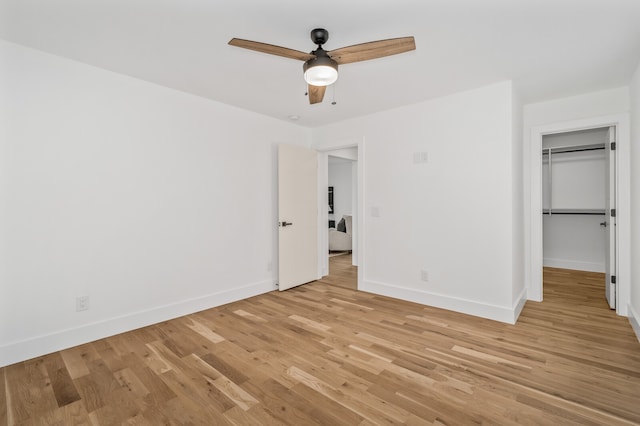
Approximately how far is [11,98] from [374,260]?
13.1 feet

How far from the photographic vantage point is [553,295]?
410 cm

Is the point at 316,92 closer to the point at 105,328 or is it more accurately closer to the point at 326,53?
the point at 326,53

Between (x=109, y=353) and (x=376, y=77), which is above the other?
(x=376, y=77)

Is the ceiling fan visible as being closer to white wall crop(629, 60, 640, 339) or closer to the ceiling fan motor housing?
the ceiling fan motor housing

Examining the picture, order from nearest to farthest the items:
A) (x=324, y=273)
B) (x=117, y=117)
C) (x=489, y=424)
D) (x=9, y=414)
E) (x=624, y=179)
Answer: (x=489, y=424) → (x=9, y=414) → (x=117, y=117) → (x=624, y=179) → (x=324, y=273)

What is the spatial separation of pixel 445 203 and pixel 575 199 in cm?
363

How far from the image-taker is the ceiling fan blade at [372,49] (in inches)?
76.2

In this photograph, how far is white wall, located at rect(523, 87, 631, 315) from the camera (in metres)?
3.32

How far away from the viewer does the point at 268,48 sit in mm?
2002

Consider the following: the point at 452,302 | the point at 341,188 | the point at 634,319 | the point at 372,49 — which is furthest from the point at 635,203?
the point at 341,188

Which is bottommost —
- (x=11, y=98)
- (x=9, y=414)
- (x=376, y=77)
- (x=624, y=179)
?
(x=9, y=414)

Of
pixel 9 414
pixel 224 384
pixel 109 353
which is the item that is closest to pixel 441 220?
pixel 224 384

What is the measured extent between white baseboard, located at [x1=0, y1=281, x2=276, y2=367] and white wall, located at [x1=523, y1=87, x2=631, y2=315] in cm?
374

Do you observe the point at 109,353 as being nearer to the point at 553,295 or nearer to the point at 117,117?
the point at 117,117
